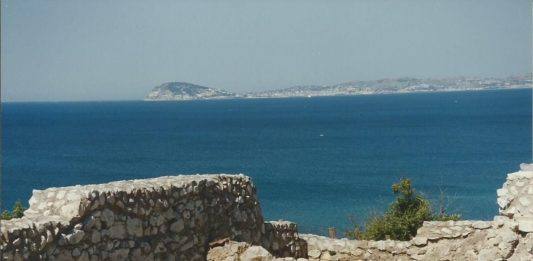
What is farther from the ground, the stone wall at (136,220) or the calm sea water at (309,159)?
the stone wall at (136,220)

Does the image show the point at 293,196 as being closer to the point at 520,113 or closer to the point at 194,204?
the point at 194,204

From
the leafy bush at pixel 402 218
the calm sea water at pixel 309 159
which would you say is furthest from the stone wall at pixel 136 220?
the calm sea water at pixel 309 159

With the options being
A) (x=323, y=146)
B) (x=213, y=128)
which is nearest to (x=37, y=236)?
(x=323, y=146)

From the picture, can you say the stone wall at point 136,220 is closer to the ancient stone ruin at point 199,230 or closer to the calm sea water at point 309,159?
the ancient stone ruin at point 199,230

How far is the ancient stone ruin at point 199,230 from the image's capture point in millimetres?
8289

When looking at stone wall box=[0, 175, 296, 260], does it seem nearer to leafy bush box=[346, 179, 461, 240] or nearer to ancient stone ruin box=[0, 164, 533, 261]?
ancient stone ruin box=[0, 164, 533, 261]

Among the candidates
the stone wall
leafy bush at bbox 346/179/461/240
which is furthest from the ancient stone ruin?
leafy bush at bbox 346/179/461/240

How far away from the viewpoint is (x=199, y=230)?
34.2ft

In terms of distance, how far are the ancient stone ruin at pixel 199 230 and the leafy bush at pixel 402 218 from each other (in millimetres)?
4206

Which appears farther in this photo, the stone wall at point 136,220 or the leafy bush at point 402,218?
the leafy bush at point 402,218

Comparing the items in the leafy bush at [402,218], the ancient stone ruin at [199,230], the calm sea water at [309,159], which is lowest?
the calm sea water at [309,159]

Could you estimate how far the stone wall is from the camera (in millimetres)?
7968

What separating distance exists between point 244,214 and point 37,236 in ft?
13.8

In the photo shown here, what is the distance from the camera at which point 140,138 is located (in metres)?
112
